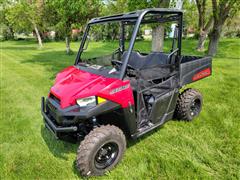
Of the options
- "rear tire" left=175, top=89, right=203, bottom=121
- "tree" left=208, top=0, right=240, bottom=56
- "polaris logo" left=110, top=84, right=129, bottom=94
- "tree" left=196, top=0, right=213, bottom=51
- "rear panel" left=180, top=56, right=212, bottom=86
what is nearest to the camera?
"polaris logo" left=110, top=84, right=129, bottom=94

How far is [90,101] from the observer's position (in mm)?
2328

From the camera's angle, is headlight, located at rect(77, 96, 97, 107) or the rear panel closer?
headlight, located at rect(77, 96, 97, 107)

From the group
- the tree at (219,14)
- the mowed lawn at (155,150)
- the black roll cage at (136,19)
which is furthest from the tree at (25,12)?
the black roll cage at (136,19)

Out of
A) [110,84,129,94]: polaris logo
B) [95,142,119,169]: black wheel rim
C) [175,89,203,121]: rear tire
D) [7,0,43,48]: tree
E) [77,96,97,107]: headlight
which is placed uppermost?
[7,0,43,48]: tree

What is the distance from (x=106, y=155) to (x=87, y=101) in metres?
0.76

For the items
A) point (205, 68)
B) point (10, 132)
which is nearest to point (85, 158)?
point (10, 132)

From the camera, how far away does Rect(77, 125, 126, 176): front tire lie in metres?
2.32

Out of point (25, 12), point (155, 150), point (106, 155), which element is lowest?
point (155, 150)

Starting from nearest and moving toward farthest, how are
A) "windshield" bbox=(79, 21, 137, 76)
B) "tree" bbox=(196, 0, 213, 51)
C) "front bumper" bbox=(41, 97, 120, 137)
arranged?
"front bumper" bbox=(41, 97, 120, 137)
"windshield" bbox=(79, 21, 137, 76)
"tree" bbox=(196, 0, 213, 51)

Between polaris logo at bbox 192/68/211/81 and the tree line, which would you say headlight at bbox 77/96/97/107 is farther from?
polaris logo at bbox 192/68/211/81

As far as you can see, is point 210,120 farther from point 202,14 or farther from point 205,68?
point 202,14

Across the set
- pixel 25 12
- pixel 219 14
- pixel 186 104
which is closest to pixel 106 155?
pixel 186 104

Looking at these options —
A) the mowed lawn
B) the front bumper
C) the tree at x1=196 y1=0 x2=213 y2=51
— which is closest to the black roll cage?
the front bumper

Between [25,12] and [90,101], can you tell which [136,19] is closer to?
[90,101]
